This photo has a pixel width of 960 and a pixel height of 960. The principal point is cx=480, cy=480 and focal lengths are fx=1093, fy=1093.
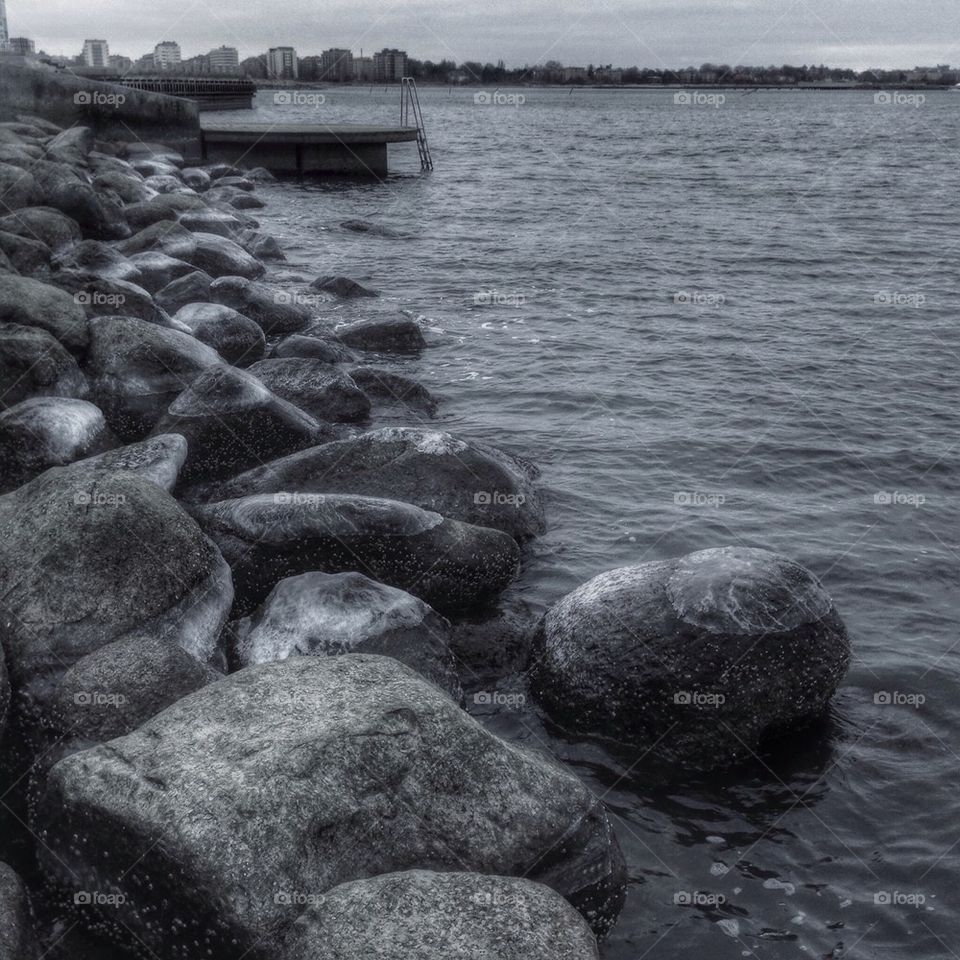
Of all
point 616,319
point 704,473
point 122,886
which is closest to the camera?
point 122,886

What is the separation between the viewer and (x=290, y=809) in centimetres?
484

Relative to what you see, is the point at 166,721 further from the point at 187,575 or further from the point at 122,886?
the point at 187,575

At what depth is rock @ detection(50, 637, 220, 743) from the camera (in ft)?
19.6

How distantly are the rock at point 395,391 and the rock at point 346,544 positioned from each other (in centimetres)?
537

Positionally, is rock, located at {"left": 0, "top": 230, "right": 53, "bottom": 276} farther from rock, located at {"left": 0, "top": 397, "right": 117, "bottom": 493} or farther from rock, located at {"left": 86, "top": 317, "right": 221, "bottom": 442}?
rock, located at {"left": 0, "top": 397, "right": 117, "bottom": 493}

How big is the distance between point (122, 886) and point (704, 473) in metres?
8.48

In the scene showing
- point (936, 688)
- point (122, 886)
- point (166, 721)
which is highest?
point (166, 721)

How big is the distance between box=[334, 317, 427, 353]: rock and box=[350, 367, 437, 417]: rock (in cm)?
281

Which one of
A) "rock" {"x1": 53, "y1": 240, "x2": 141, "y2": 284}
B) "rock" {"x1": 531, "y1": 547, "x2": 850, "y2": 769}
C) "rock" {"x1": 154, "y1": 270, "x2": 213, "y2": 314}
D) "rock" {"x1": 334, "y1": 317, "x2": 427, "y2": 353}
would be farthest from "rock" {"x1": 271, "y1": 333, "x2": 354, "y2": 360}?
"rock" {"x1": 531, "y1": 547, "x2": 850, "y2": 769}

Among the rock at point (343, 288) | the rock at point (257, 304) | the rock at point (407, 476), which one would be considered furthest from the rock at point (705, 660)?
the rock at point (343, 288)

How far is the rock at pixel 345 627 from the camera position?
7117 millimetres

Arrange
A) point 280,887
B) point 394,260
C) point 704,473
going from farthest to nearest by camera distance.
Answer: point 394,260
point 704,473
point 280,887

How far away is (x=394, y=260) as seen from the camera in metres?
26.1

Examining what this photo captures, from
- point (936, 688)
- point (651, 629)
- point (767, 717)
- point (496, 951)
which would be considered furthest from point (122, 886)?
point (936, 688)
